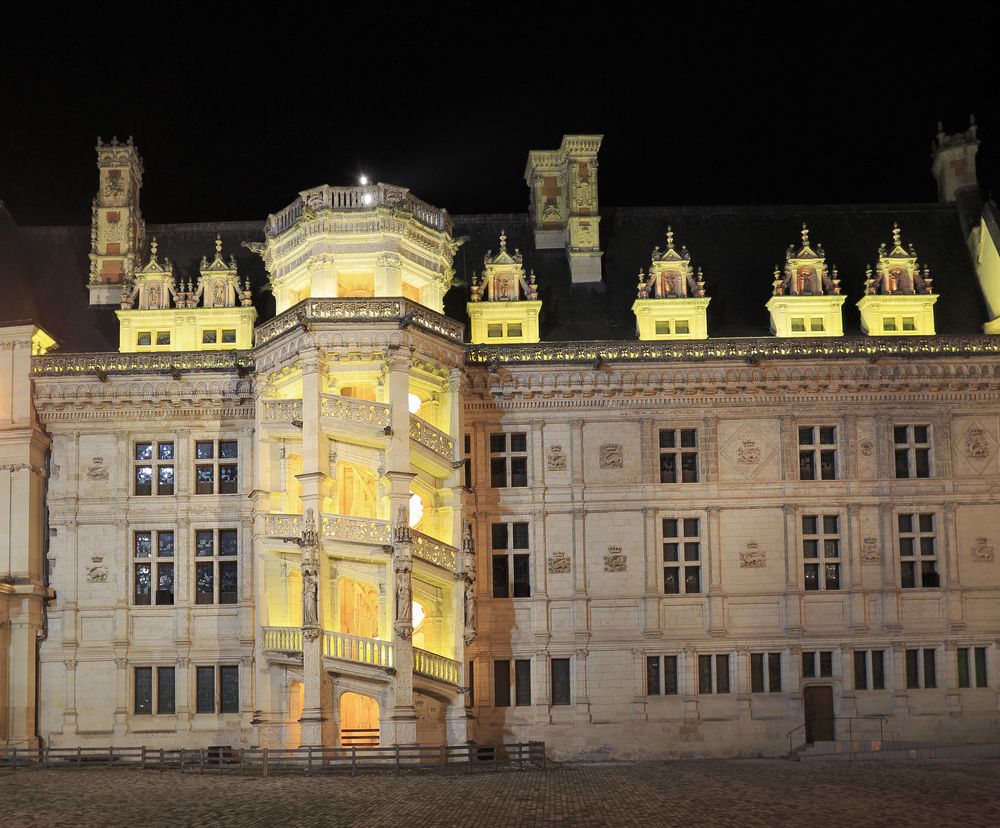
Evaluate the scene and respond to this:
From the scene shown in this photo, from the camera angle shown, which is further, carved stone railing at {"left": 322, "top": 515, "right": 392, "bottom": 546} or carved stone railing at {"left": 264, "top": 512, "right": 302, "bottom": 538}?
carved stone railing at {"left": 264, "top": 512, "right": 302, "bottom": 538}


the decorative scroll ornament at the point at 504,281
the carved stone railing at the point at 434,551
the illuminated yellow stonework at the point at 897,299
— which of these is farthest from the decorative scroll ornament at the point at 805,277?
the carved stone railing at the point at 434,551

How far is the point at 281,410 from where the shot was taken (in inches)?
1673

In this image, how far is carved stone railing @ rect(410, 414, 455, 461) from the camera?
136 ft

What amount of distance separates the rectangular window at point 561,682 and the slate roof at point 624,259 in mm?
11121

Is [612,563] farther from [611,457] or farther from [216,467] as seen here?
[216,467]

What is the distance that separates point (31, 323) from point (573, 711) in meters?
21.4

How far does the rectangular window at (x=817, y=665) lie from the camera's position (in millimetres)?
44469

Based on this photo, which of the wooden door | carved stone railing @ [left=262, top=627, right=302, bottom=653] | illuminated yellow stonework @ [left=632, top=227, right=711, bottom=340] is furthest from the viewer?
illuminated yellow stonework @ [left=632, top=227, right=711, bottom=340]

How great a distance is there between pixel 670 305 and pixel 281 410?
1374cm

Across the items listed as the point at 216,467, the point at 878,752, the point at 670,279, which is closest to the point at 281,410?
the point at 216,467

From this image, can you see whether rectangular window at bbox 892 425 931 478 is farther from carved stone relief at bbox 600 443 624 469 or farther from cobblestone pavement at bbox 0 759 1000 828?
cobblestone pavement at bbox 0 759 1000 828

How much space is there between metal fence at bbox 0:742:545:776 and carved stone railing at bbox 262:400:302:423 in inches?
387

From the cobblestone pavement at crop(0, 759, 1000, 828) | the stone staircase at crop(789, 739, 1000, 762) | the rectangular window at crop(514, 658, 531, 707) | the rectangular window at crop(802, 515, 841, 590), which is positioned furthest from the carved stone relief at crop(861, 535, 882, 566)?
the rectangular window at crop(514, 658, 531, 707)

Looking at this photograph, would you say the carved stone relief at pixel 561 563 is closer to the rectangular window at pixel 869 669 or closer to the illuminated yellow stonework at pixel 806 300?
the rectangular window at pixel 869 669
